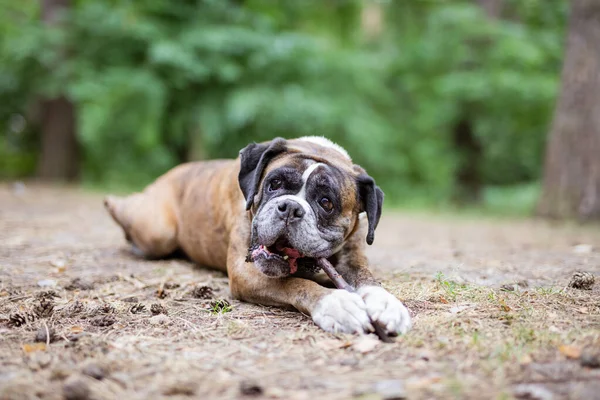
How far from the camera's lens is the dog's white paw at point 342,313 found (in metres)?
2.97

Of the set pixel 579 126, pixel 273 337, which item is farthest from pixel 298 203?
pixel 579 126

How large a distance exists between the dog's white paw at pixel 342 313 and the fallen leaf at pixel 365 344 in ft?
0.27

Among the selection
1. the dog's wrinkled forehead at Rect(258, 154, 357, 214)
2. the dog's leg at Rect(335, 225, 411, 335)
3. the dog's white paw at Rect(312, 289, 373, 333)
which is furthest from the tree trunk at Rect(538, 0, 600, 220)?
the dog's white paw at Rect(312, 289, 373, 333)

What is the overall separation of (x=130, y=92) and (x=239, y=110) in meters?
2.33

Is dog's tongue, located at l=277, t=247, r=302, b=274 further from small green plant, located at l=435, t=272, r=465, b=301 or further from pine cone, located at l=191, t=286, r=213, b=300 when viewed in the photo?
small green plant, located at l=435, t=272, r=465, b=301

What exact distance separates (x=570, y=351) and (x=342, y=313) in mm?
1129

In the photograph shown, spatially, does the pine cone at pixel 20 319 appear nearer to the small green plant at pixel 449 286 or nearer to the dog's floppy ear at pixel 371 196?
the dog's floppy ear at pixel 371 196

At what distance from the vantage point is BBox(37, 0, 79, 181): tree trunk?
44.2ft

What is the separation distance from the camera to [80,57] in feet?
39.0

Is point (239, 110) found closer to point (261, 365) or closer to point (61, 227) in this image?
point (61, 227)

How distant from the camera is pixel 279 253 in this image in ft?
11.5

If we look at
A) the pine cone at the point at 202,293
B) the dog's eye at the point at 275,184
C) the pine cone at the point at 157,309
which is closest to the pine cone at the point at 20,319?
the pine cone at the point at 157,309

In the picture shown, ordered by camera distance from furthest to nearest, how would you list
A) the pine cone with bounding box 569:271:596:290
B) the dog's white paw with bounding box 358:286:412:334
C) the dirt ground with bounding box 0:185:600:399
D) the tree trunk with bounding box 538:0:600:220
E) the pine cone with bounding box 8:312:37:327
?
the tree trunk with bounding box 538:0:600:220, the pine cone with bounding box 569:271:596:290, the pine cone with bounding box 8:312:37:327, the dog's white paw with bounding box 358:286:412:334, the dirt ground with bounding box 0:185:600:399

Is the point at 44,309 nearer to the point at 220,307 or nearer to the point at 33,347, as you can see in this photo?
the point at 33,347
